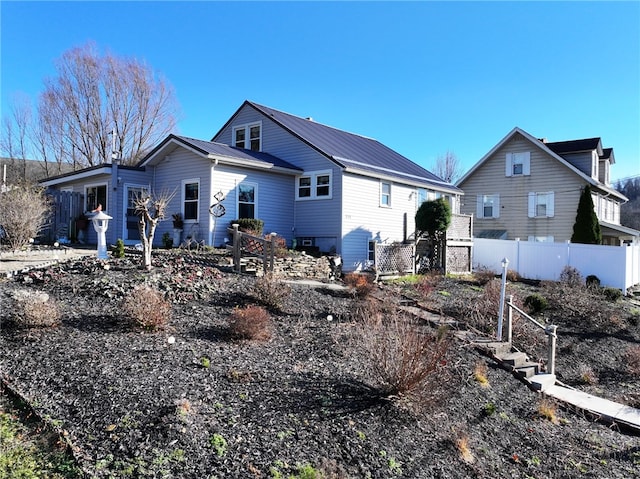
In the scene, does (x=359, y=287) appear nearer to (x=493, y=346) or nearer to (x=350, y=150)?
(x=493, y=346)

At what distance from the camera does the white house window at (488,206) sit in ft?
88.8

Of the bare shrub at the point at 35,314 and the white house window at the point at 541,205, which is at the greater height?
the white house window at the point at 541,205

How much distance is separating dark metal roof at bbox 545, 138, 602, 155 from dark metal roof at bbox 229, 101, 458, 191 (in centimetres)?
803

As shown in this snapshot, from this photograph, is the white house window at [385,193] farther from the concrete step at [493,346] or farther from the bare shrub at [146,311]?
the bare shrub at [146,311]

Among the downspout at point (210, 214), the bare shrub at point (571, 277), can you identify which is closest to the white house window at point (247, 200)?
the downspout at point (210, 214)

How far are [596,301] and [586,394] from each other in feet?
21.7

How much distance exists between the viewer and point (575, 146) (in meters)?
25.8

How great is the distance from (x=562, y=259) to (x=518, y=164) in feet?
32.1

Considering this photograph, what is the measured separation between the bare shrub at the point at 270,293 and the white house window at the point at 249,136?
11657mm

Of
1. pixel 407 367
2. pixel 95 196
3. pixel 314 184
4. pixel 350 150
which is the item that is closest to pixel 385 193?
pixel 350 150

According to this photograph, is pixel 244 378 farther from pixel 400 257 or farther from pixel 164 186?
pixel 164 186

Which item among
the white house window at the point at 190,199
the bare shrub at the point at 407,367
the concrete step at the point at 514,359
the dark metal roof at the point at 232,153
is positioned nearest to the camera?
the bare shrub at the point at 407,367

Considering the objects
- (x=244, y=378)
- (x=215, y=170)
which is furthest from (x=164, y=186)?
(x=244, y=378)

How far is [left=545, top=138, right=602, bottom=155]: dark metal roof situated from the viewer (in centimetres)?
2517
